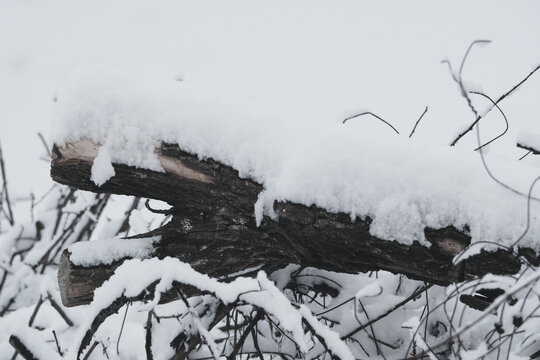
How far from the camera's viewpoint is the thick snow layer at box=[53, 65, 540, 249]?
87 cm

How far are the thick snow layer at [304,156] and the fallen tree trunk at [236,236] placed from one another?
3 cm

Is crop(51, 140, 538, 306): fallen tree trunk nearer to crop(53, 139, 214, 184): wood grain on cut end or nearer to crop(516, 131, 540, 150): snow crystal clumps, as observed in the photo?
crop(53, 139, 214, 184): wood grain on cut end

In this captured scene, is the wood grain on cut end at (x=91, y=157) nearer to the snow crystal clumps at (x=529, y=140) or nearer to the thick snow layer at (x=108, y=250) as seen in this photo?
the thick snow layer at (x=108, y=250)

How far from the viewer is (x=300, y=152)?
93 cm

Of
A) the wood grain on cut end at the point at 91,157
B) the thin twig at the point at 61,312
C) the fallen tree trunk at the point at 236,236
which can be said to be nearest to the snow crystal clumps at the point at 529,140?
the fallen tree trunk at the point at 236,236

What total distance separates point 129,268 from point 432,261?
0.71 meters

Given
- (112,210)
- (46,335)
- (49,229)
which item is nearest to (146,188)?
(46,335)

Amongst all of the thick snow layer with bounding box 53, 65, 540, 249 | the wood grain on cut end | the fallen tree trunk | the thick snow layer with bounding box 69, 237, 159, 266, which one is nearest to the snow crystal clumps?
the thick snow layer with bounding box 53, 65, 540, 249

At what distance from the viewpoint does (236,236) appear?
1.10 meters

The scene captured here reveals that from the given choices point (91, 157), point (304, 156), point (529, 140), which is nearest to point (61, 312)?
point (91, 157)

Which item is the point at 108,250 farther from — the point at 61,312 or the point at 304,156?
the point at 61,312

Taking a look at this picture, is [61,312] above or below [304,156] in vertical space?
below

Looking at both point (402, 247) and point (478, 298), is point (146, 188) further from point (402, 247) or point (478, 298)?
point (478, 298)

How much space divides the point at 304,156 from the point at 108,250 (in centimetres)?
62
